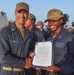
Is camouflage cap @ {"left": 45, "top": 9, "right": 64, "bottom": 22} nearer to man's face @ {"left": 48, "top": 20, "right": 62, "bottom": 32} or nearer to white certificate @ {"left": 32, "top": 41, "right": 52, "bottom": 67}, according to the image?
man's face @ {"left": 48, "top": 20, "right": 62, "bottom": 32}

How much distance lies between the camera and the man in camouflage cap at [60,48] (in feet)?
18.5

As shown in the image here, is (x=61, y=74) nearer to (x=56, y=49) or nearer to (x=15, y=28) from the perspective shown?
(x=56, y=49)

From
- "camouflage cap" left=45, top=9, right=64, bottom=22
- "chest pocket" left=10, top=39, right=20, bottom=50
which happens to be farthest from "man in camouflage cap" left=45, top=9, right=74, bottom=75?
"chest pocket" left=10, top=39, right=20, bottom=50

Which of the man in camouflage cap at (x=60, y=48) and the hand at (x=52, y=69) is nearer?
the hand at (x=52, y=69)

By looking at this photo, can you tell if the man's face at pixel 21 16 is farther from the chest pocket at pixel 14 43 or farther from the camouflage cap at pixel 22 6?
the chest pocket at pixel 14 43

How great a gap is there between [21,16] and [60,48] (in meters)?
0.79

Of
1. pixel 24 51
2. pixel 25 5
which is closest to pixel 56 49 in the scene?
pixel 24 51

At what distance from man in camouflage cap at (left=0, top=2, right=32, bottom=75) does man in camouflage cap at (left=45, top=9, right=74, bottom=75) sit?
0.41m

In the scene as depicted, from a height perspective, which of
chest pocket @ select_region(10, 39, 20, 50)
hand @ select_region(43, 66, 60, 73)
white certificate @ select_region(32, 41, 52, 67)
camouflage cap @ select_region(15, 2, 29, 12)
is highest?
camouflage cap @ select_region(15, 2, 29, 12)

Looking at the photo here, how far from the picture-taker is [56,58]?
5660 millimetres

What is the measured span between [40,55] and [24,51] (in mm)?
263

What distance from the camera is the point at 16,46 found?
5629 millimetres

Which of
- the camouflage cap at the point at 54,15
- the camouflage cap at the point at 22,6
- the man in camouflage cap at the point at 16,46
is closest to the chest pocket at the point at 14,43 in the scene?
the man in camouflage cap at the point at 16,46

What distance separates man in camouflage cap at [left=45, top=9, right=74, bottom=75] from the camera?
5.62m
